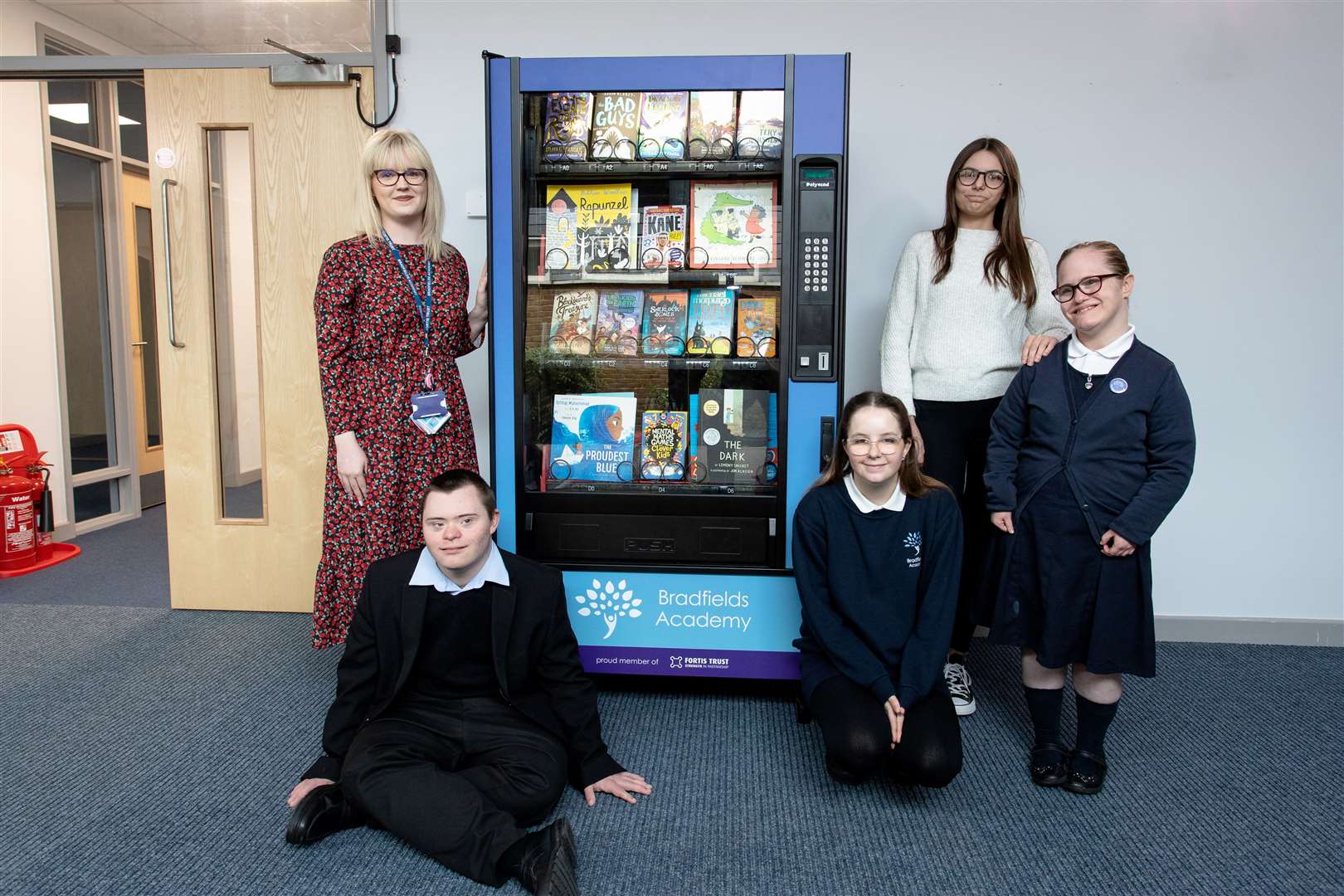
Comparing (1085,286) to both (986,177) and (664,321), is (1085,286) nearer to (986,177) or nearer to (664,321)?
(986,177)

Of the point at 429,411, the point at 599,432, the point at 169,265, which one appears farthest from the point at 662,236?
the point at 169,265

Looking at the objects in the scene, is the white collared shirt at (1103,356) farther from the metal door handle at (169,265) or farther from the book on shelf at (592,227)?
the metal door handle at (169,265)

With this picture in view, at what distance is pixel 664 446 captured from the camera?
8.60 ft

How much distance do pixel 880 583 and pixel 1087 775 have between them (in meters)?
0.67

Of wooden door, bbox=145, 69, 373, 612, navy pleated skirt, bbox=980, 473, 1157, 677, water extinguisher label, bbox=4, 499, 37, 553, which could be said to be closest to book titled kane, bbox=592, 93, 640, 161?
wooden door, bbox=145, 69, 373, 612

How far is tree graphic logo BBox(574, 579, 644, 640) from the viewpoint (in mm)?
2500

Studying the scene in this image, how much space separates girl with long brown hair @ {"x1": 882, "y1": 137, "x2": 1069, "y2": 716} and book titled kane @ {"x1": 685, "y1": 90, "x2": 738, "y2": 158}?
25.8 inches

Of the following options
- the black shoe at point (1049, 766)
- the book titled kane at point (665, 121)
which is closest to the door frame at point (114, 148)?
the book titled kane at point (665, 121)

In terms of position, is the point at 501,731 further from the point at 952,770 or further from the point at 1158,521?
the point at 1158,521

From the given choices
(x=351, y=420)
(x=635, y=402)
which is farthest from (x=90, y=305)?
(x=635, y=402)

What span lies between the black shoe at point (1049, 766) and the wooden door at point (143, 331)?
5.04m

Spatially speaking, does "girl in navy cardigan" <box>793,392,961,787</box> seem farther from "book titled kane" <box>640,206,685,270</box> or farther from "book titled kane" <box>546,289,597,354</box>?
"book titled kane" <box>546,289,597,354</box>

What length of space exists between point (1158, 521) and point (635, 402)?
1426 mm

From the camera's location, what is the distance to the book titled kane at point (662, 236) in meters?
2.56
